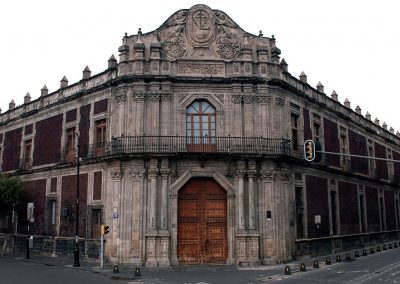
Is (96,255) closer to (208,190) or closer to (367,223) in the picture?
(208,190)

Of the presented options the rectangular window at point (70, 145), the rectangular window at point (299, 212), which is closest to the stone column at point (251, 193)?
the rectangular window at point (299, 212)

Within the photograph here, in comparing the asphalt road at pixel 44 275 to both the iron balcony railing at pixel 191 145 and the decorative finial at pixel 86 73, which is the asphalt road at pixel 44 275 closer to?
the iron balcony railing at pixel 191 145

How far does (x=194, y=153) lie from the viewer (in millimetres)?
24016

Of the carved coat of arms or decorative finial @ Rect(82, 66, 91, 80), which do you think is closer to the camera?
the carved coat of arms

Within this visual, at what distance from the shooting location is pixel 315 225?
28.7 m

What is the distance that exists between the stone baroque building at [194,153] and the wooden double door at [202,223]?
0.06 metres

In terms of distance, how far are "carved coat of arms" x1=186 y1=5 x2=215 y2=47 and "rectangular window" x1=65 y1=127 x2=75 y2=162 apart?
10.5 m

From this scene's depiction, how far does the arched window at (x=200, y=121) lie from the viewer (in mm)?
25250

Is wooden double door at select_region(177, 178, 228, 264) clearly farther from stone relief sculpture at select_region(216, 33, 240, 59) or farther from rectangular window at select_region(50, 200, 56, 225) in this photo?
rectangular window at select_region(50, 200, 56, 225)

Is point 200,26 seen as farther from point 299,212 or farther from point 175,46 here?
point 299,212

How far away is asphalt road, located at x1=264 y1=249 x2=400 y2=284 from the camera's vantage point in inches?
704

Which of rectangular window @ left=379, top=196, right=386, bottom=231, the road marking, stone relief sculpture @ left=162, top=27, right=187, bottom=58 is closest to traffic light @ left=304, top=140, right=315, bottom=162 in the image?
the road marking

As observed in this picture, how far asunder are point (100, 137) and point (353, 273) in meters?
16.5

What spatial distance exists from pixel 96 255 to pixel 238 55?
14302 millimetres
